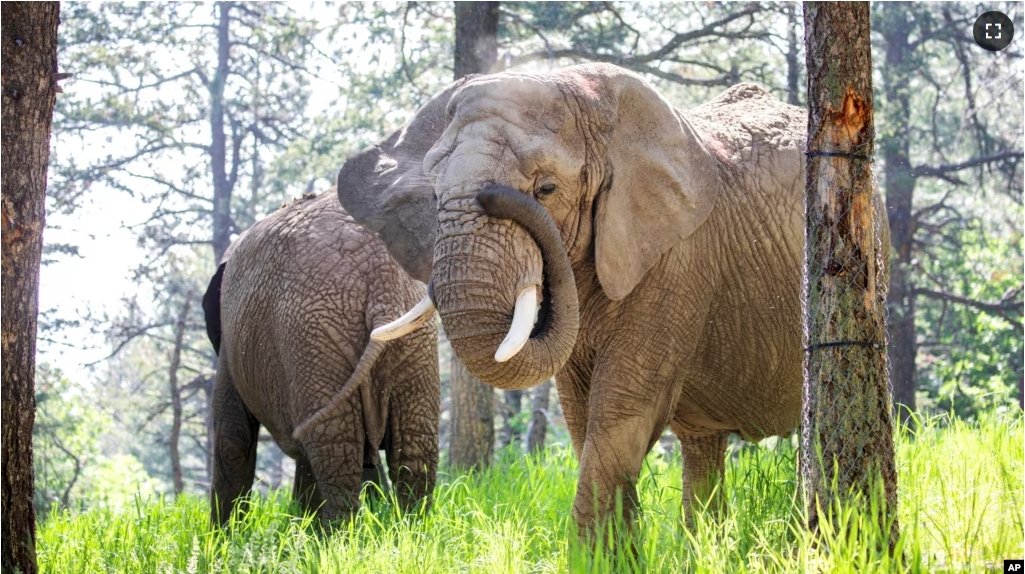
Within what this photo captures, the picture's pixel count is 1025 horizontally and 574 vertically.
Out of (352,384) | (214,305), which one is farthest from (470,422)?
(352,384)

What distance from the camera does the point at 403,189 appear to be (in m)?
5.56

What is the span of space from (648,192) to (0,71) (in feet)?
9.38

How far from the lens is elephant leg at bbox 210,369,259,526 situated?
7824 millimetres

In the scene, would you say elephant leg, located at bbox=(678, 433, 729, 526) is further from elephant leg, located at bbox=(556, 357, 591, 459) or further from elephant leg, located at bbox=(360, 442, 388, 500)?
elephant leg, located at bbox=(360, 442, 388, 500)

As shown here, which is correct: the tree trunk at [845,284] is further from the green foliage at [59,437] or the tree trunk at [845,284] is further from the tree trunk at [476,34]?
the green foliage at [59,437]

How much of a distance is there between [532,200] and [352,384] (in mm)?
2073

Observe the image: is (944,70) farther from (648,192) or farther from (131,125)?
(648,192)

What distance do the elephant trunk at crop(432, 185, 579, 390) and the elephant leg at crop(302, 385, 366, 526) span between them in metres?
2.04

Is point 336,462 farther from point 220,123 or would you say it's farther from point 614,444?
point 220,123

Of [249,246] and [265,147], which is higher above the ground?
[265,147]

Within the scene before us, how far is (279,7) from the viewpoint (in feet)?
61.5

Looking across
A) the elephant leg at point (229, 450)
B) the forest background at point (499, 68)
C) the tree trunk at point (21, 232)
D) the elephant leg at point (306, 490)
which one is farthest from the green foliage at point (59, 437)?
the tree trunk at point (21, 232)

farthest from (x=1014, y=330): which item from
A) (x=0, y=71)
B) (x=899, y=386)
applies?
(x=0, y=71)

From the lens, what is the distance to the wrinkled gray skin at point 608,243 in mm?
4695
